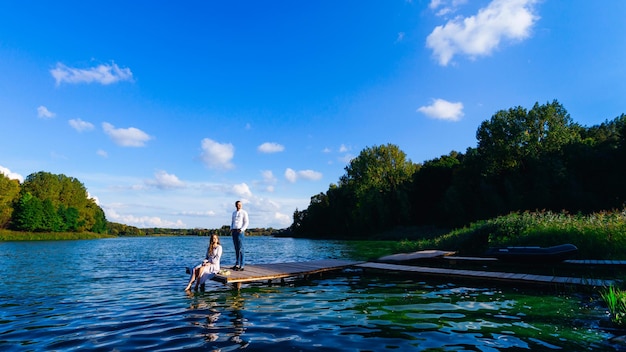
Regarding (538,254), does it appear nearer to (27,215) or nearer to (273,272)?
(273,272)

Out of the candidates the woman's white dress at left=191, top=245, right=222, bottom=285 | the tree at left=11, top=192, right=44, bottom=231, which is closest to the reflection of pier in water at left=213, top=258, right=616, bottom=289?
the woman's white dress at left=191, top=245, right=222, bottom=285

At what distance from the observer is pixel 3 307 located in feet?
32.5

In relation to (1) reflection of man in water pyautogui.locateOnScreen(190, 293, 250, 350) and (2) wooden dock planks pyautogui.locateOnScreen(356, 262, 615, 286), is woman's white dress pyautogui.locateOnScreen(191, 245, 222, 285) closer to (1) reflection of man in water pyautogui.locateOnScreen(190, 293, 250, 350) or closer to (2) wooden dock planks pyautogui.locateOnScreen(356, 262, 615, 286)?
(1) reflection of man in water pyautogui.locateOnScreen(190, 293, 250, 350)

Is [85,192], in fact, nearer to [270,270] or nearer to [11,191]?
[11,191]

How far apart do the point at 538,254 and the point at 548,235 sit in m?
4.71

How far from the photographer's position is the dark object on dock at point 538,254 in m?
17.0

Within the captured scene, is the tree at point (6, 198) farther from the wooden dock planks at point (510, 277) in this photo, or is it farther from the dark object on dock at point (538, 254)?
the dark object on dock at point (538, 254)

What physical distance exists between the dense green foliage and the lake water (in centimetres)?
8123

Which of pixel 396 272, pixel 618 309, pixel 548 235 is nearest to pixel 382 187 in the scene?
pixel 548 235

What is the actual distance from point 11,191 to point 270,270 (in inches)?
3507

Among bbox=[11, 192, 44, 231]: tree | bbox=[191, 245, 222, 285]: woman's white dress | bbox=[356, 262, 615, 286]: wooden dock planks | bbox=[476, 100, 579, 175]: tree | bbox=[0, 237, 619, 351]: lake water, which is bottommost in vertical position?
bbox=[0, 237, 619, 351]: lake water

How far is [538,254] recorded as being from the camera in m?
17.5

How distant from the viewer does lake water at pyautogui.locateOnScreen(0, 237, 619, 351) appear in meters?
6.26

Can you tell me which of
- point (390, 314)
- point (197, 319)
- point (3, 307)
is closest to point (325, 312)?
point (390, 314)
